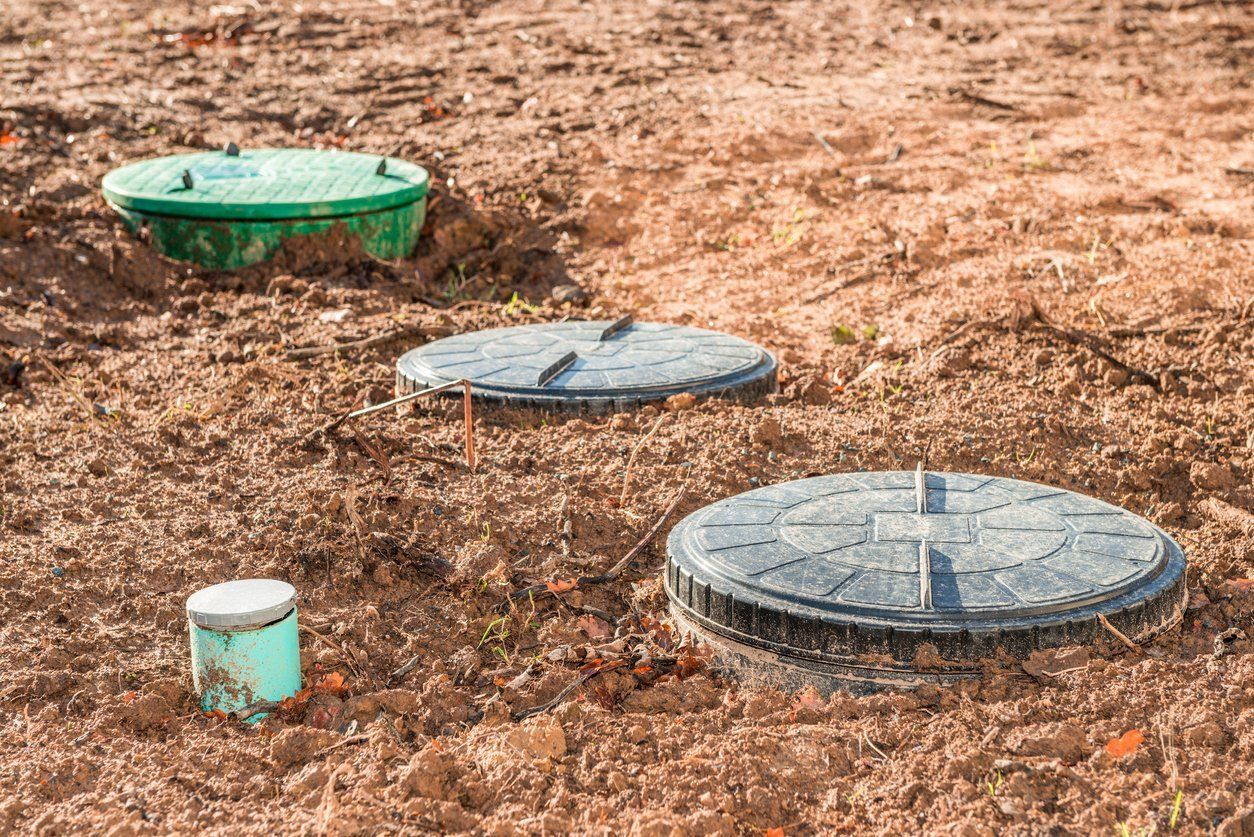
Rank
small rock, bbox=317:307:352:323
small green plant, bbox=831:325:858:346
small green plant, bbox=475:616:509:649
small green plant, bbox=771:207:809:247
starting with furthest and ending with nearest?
small green plant, bbox=771:207:809:247
small rock, bbox=317:307:352:323
small green plant, bbox=831:325:858:346
small green plant, bbox=475:616:509:649

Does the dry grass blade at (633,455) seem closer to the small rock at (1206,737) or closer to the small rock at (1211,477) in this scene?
the small rock at (1211,477)

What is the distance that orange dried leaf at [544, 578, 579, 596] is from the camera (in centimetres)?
330

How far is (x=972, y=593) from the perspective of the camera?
9.05ft

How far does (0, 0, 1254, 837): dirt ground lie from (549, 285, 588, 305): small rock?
22 millimetres

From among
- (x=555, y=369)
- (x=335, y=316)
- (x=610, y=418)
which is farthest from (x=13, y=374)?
(x=610, y=418)

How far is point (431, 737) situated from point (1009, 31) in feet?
26.8

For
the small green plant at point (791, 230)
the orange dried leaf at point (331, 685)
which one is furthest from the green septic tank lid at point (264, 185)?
the orange dried leaf at point (331, 685)

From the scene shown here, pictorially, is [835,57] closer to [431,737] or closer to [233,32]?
[233,32]

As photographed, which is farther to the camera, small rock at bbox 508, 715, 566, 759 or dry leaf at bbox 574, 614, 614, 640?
dry leaf at bbox 574, 614, 614, 640

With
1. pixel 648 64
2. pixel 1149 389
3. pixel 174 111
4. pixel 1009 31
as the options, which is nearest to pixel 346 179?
pixel 174 111

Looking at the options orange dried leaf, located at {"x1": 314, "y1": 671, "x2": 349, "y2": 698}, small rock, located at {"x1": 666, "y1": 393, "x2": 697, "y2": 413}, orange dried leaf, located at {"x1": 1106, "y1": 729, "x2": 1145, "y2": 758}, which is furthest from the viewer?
small rock, located at {"x1": 666, "y1": 393, "x2": 697, "y2": 413}

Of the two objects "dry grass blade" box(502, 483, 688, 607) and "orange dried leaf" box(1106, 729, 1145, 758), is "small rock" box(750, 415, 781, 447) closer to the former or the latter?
"dry grass blade" box(502, 483, 688, 607)

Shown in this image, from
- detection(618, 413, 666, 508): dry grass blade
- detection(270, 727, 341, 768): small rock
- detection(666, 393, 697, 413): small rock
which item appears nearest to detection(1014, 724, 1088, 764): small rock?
detection(270, 727, 341, 768): small rock

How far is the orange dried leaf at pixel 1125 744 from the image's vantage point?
97.9 inches
